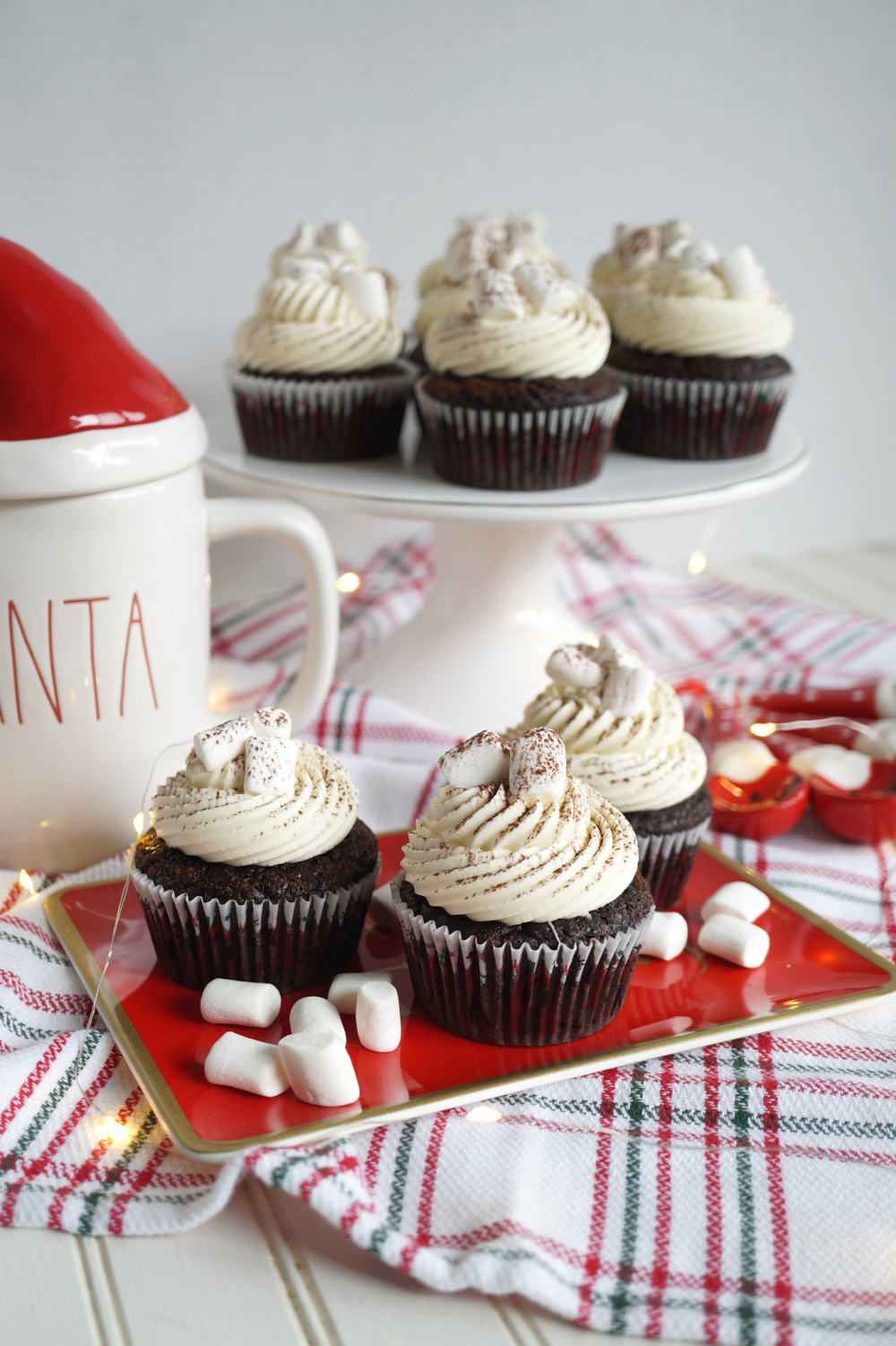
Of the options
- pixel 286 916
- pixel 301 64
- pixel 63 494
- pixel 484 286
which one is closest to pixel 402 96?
pixel 301 64

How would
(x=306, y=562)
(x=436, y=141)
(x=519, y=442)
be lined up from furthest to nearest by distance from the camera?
(x=436, y=141), (x=519, y=442), (x=306, y=562)

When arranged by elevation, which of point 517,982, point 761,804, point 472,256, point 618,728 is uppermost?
point 472,256

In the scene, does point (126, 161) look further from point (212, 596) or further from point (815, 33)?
point (815, 33)

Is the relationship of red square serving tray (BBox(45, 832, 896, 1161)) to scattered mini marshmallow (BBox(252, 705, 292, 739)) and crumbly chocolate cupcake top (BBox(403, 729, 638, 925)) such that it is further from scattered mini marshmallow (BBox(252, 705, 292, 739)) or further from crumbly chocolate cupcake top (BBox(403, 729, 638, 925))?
scattered mini marshmallow (BBox(252, 705, 292, 739))

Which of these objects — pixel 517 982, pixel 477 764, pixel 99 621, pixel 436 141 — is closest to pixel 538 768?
pixel 477 764

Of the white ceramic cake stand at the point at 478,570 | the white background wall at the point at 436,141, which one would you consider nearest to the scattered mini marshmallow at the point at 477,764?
the white ceramic cake stand at the point at 478,570

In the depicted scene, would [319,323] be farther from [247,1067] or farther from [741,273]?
[247,1067]

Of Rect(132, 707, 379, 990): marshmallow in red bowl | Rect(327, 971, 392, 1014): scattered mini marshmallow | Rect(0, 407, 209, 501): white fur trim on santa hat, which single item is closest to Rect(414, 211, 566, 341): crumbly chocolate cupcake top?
Rect(0, 407, 209, 501): white fur trim on santa hat
